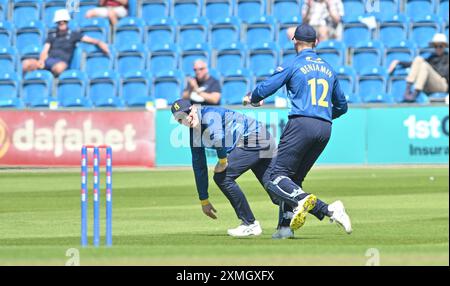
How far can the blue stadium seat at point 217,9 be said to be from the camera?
2845 centimetres

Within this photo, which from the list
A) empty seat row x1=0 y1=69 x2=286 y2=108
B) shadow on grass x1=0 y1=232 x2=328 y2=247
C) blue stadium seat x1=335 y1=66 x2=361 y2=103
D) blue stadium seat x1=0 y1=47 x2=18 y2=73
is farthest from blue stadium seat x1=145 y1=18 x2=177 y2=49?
shadow on grass x1=0 y1=232 x2=328 y2=247

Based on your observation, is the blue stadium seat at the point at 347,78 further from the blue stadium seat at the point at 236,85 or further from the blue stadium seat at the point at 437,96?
the blue stadium seat at the point at 236,85

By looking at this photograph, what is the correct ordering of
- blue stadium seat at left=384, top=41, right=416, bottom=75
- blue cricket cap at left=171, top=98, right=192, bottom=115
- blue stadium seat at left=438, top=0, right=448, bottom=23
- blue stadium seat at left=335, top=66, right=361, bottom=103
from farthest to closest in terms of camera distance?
blue stadium seat at left=438, top=0, right=448, bottom=23, blue stadium seat at left=384, top=41, right=416, bottom=75, blue stadium seat at left=335, top=66, right=361, bottom=103, blue cricket cap at left=171, top=98, right=192, bottom=115

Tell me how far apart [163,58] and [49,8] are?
3.59 meters

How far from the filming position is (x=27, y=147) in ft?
82.5

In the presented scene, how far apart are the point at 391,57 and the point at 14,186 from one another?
31.7ft

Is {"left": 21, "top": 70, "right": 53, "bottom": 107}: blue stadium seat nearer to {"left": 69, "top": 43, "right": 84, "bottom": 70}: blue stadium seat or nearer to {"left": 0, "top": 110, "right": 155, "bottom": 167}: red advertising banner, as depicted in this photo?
{"left": 69, "top": 43, "right": 84, "bottom": 70}: blue stadium seat

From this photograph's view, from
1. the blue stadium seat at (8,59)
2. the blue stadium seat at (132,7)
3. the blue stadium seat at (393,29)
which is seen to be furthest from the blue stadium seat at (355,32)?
the blue stadium seat at (8,59)

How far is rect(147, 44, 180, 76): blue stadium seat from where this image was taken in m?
27.5

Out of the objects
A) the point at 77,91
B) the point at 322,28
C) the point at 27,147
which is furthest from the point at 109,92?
the point at 322,28

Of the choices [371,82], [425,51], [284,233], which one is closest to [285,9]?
[371,82]

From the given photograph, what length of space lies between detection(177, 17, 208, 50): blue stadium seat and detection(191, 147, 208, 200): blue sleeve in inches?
599

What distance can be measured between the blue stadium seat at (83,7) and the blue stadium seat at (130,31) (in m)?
1.20

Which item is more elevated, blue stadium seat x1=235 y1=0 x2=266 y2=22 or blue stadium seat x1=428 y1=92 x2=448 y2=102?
blue stadium seat x1=235 y1=0 x2=266 y2=22
